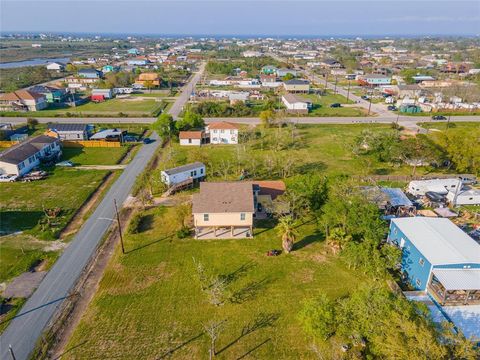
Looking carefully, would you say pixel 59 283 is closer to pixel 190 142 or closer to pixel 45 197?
pixel 45 197

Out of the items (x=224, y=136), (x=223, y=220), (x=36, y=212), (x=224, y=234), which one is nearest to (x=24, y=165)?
(x=36, y=212)

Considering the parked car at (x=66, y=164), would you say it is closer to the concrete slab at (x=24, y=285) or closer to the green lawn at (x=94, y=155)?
the green lawn at (x=94, y=155)

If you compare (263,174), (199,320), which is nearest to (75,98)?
(263,174)

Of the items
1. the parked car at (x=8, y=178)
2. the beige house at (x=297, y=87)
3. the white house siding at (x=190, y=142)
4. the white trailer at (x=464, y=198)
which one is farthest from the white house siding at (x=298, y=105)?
the parked car at (x=8, y=178)

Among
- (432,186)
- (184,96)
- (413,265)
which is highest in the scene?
(413,265)

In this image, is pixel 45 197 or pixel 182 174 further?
pixel 182 174

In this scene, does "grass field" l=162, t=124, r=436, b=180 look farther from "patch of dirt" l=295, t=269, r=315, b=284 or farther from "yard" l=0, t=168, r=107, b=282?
"patch of dirt" l=295, t=269, r=315, b=284
